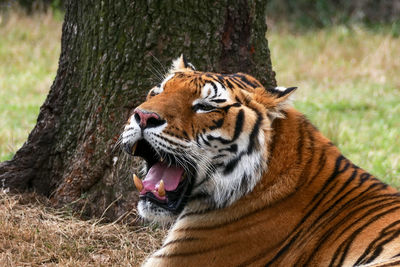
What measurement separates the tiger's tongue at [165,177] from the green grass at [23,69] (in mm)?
3279

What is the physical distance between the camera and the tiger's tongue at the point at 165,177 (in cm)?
323

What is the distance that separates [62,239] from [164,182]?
1.19m

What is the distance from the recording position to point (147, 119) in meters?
3.05

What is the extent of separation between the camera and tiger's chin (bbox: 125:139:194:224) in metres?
3.21

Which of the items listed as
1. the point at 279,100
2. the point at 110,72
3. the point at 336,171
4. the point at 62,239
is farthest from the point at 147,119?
the point at 110,72

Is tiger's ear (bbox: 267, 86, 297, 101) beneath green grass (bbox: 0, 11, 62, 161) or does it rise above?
above

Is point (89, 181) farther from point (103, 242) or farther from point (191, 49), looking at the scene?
point (191, 49)

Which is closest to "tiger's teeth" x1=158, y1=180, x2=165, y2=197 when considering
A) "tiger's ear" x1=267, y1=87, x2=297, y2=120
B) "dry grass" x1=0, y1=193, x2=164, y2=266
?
"tiger's ear" x1=267, y1=87, x2=297, y2=120

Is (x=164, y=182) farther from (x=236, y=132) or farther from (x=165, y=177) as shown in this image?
(x=236, y=132)

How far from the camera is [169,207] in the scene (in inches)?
127

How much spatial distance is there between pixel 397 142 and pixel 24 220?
479 centimetres

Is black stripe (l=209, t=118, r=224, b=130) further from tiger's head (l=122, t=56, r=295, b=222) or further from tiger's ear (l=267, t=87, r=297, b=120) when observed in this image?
tiger's ear (l=267, t=87, r=297, b=120)

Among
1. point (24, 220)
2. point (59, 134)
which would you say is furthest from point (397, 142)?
point (24, 220)

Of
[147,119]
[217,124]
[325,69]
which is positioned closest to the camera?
[147,119]
